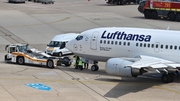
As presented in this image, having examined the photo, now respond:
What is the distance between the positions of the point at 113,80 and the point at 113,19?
38.0 m

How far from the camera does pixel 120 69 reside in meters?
41.0

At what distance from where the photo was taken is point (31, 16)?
80.9 meters

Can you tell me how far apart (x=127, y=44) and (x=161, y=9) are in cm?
3792

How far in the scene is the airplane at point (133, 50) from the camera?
4109 cm

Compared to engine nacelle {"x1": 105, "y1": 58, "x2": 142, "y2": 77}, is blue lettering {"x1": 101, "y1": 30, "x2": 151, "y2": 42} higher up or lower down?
higher up

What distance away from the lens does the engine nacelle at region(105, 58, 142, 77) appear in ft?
133

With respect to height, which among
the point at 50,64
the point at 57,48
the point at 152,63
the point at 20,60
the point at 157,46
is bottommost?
the point at 50,64

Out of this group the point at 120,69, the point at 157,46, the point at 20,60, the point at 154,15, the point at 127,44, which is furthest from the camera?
the point at 154,15

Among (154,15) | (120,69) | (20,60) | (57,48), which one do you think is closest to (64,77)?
(120,69)

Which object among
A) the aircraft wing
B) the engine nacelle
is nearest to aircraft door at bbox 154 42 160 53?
the aircraft wing

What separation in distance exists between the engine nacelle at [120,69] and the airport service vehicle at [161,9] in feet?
131

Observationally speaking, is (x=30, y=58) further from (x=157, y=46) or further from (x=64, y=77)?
(x=157, y=46)

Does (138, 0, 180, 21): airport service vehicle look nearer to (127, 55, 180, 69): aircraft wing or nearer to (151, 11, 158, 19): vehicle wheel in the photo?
(151, 11, 158, 19): vehicle wheel

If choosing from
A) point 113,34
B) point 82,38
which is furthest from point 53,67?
point 113,34
